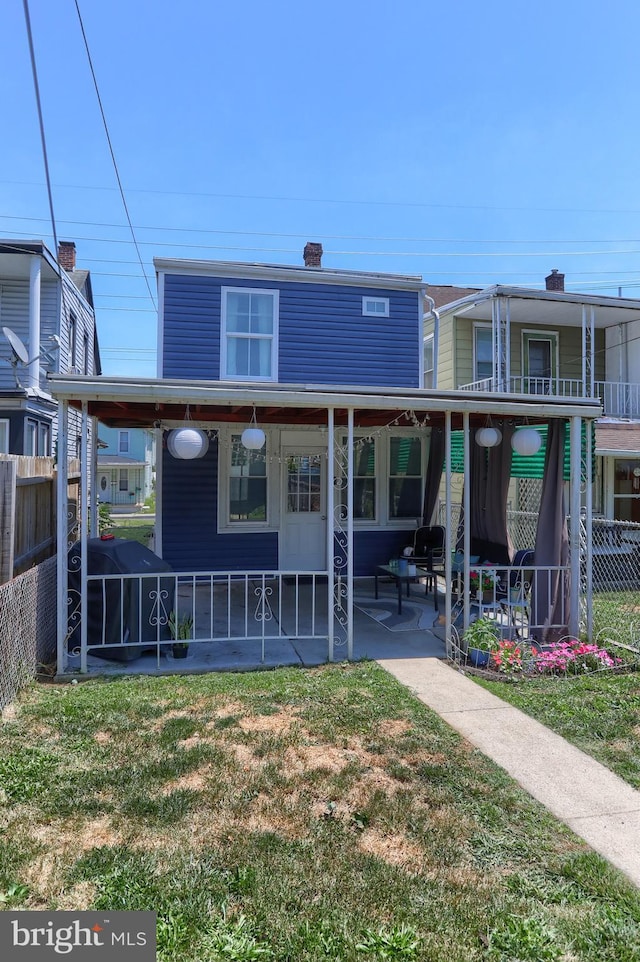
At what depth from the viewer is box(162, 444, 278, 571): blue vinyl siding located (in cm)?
909

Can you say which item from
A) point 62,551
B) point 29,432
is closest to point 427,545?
point 62,551

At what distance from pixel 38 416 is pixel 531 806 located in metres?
12.2

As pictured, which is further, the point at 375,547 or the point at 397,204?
the point at 397,204

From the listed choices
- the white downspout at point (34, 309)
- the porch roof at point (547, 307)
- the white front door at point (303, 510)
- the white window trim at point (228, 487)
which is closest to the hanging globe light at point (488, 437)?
the white front door at point (303, 510)

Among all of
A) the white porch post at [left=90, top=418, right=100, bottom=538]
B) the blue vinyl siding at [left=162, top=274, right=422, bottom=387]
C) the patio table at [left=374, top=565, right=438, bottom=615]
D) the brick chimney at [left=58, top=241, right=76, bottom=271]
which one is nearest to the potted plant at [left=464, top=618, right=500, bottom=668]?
the patio table at [left=374, top=565, right=438, bottom=615]

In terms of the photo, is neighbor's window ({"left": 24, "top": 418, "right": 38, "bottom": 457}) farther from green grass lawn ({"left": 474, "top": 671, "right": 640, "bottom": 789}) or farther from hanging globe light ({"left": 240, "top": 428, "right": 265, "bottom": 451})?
green grass lawn ({"left": 474, "top": 671, "right": 640, "bottom": 789})

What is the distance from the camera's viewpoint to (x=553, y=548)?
647cm

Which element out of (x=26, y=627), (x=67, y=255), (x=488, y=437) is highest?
(x=67, y=255)

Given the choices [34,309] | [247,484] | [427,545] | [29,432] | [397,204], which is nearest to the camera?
[427,545]

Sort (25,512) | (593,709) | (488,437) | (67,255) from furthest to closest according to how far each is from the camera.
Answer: (67,255)
(488,437)
(25,512)
(593,709)

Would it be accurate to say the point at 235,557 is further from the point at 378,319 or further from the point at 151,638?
the point at 378,319

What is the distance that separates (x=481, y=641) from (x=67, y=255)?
17.2 m

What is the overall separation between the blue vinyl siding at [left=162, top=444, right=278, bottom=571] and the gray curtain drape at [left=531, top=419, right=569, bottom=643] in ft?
15.3

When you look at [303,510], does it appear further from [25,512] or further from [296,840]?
[296,840]
